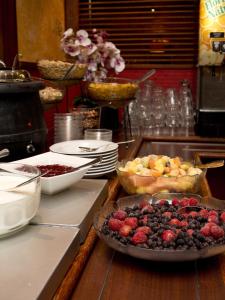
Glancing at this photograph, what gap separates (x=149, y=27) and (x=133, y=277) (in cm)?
344

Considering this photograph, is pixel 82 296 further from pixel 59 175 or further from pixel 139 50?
pixel 139 50

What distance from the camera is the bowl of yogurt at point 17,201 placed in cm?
100

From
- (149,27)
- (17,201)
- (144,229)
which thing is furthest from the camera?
(149,27)

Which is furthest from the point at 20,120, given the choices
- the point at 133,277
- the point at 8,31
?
the point at 8,31

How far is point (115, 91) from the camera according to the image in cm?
277

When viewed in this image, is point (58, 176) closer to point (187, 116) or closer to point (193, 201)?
point (193, 201)

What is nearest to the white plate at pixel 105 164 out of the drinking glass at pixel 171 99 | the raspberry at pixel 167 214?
the raspberry at pixel 167 214

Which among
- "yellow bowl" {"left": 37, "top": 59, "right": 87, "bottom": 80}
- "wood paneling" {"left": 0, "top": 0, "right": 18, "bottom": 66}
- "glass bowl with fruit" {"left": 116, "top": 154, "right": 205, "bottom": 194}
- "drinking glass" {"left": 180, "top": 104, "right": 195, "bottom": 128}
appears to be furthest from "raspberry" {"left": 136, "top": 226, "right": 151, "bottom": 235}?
"drinking glass" {"left": 180, "top": 104, "right": 195, "bottom": 128}

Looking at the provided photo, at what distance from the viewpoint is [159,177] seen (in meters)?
1.59

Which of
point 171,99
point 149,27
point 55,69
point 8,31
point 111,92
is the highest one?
point 149,27

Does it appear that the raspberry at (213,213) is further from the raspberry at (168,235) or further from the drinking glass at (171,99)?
the drinking glass at (171,99)

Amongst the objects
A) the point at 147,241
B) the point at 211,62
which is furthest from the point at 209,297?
the point at 211,62

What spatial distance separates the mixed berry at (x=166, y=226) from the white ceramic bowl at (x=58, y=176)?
18 centimetres

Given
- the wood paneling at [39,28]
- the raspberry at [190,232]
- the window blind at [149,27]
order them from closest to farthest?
the raspberry at [190,232] < the wood paneling at [39,28] < the window blind at [149,27]
